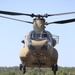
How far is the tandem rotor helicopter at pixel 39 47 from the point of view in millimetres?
23828

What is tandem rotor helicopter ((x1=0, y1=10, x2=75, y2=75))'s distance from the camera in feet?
78.2

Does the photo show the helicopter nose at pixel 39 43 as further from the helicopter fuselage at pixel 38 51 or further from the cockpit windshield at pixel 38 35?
the cockpit windshield at pixel 38 35

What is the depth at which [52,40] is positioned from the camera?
26469 millimetres

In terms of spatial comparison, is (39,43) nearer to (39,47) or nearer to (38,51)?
(39,47)

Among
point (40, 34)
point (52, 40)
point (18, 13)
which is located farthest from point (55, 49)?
point (18, 13)

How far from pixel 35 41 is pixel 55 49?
9.77 feet

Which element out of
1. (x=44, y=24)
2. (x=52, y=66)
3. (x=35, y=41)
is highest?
(x=44, y=24)

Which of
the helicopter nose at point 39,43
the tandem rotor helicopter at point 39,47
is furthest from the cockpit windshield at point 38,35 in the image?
the helicopter nose at point 39,43

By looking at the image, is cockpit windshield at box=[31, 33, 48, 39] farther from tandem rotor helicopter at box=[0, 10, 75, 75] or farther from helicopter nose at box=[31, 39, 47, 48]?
helicopter nose at box=[31, 39, 47, 48]

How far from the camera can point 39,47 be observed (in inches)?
930

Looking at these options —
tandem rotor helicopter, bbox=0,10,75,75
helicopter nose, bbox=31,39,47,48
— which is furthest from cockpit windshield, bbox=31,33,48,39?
helicopter nose, bbox=31,39,47,48

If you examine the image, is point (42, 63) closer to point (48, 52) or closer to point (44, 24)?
point (48, 52)

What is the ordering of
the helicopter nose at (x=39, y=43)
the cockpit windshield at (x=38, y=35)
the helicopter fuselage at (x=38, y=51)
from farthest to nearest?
1. the cockpit windshield at (x=38, y=35)
2. the helicopter fuselage at (x=38, y=51)
3. the helicopter nose at (x=39, y=43)

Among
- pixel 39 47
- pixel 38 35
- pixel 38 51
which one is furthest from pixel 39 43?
pixel 38 35
